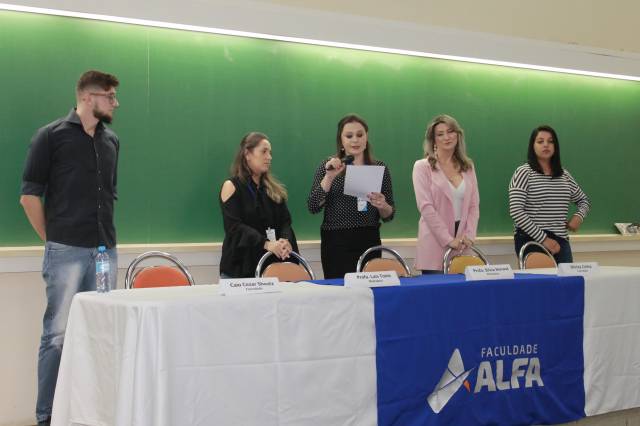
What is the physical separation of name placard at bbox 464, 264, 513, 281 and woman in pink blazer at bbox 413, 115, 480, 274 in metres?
1.52

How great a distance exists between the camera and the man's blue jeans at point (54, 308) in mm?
4195

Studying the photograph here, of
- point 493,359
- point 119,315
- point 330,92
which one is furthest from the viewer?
point 330,92

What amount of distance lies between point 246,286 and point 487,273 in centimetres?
120

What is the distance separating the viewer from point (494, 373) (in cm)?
346

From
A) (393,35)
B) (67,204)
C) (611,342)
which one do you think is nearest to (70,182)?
(67,204)

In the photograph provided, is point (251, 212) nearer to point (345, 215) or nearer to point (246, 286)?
point (345, 215)

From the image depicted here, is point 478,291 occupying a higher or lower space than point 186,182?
lower

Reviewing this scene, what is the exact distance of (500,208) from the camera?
665 cm

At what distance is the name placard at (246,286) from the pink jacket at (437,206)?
230 centimetres

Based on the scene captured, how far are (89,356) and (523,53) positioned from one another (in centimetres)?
474

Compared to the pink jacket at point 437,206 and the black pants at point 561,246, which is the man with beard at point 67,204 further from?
the black pants at point 561,246

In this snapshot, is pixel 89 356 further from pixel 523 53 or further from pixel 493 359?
pixel 523 53

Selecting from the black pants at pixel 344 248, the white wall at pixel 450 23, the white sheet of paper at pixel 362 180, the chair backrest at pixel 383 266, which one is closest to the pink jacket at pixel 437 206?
the black pants at pixel 344 248

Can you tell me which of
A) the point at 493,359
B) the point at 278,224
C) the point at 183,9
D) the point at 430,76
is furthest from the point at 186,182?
the point at 493,359
